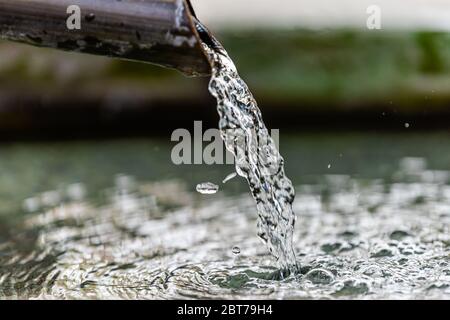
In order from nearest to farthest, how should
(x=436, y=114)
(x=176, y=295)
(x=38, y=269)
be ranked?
1. (x=176, y=295)
2. (x=38, y=269)
3. (x=436, y=114)

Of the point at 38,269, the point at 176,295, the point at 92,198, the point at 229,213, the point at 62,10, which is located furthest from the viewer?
the point at 92,198

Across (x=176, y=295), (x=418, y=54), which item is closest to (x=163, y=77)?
(x=418, y=54)

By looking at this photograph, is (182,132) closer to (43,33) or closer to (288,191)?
(288,191)

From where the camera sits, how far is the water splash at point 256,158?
353 cm

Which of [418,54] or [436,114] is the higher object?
[418,54]

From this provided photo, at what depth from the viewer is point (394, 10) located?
7.23 meters

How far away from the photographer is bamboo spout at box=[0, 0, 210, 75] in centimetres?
269

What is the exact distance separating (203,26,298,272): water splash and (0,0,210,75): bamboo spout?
0.70m

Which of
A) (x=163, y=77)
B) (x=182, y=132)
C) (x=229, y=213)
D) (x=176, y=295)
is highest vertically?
(x=163, y=77)

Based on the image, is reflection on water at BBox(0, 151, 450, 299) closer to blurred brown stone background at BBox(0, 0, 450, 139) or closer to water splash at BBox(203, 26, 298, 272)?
water splash at BBox(203, 26, 298, 272)

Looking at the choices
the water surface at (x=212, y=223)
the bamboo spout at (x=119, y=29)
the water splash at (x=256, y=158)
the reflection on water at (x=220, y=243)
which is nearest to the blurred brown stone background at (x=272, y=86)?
the water surface at (x=212, y=223)

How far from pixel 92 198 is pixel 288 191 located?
1.53m

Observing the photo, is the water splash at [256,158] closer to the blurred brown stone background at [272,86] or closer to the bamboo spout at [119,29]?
the bamboo spout at [119,29]

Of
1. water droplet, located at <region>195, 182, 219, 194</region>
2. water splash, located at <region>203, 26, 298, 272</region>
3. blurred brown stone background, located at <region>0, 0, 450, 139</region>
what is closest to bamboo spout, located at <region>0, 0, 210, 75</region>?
water splash, located at <region>203, 26, 298, 272</region>
